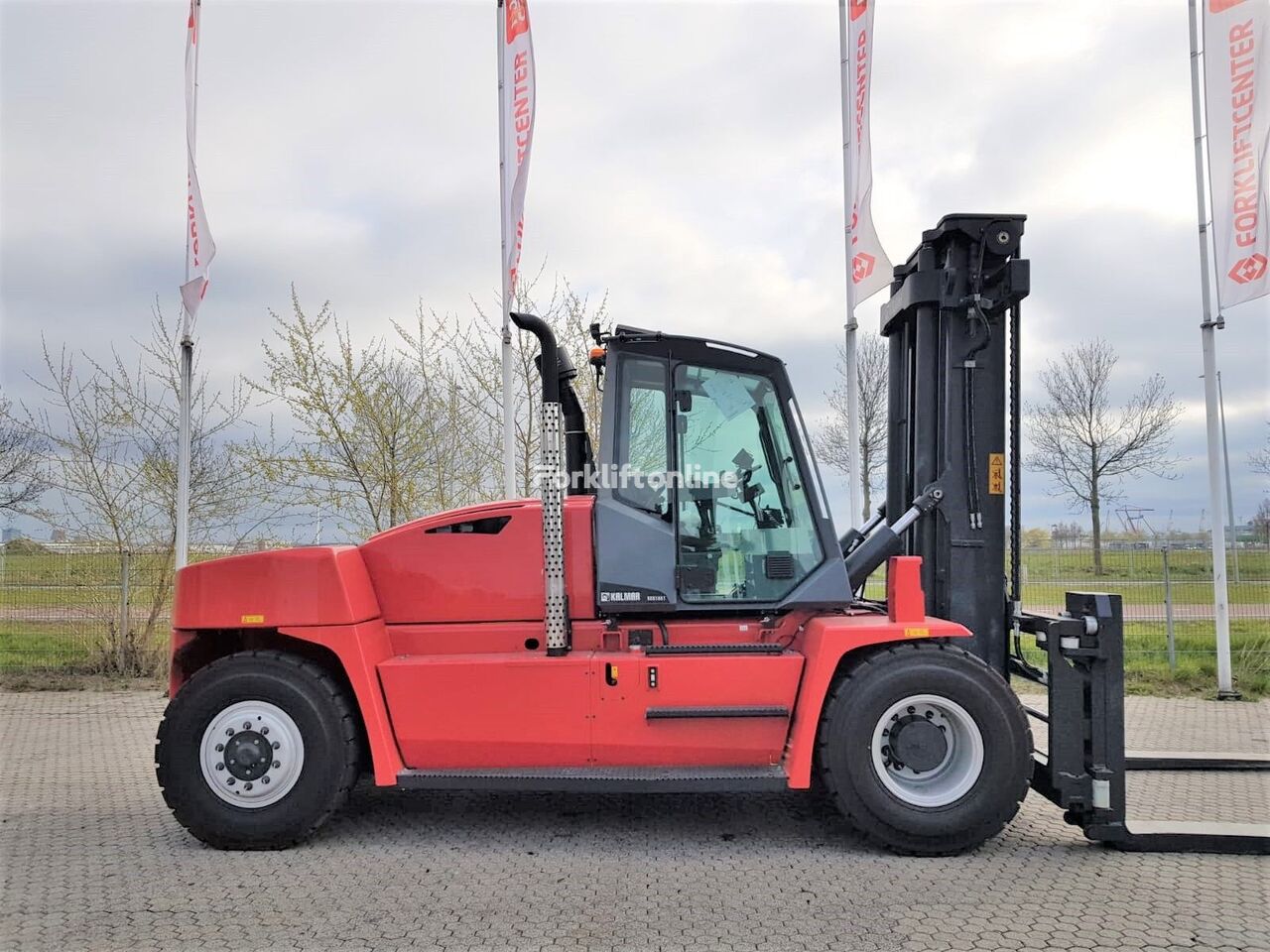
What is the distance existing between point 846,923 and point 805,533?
2223 millimetres

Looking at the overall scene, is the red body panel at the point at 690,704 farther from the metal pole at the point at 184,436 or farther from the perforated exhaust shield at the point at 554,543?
the metal pole at the point at 184,436

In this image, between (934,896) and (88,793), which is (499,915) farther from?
(88,793)

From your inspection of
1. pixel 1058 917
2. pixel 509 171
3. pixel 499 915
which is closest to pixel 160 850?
pixel 499 915

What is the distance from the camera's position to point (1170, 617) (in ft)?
39.1

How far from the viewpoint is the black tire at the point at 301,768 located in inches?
212

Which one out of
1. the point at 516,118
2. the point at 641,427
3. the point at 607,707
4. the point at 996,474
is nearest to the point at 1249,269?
the point at 996,474

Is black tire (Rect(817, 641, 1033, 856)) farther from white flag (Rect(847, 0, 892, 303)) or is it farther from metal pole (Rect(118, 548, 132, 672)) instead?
metal pole (Rect(118, 548, 132, 672))

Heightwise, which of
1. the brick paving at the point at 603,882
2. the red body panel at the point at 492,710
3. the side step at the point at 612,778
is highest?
the red body panel at the point at 492,710

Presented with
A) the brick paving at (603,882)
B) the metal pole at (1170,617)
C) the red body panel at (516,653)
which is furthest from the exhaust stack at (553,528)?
the metal pole at (1170,617)

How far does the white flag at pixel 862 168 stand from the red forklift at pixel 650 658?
12.6 ft

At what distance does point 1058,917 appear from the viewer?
14.1ft

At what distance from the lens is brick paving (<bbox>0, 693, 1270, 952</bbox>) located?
417 centimetres

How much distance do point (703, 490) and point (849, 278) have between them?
5.57 m

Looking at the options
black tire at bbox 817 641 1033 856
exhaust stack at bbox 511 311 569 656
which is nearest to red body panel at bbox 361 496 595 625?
exhaust stack at bbox 511 311 569 656
